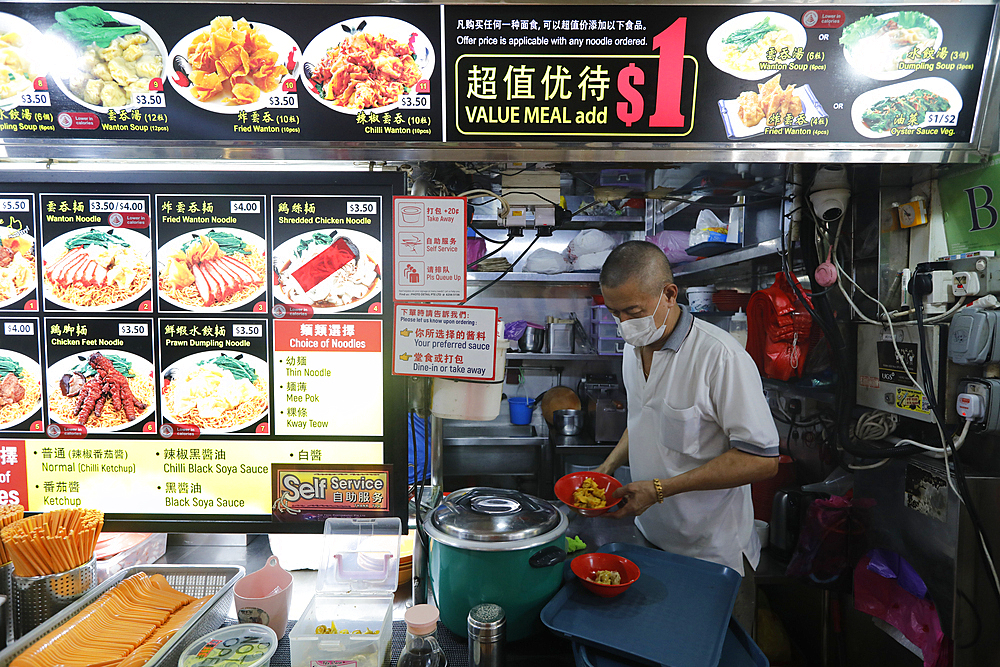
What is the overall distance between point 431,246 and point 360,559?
1034 mm

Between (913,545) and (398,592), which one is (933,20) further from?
(398,592)

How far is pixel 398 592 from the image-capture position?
5.72ft

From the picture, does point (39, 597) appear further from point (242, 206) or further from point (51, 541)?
point (242, 206)

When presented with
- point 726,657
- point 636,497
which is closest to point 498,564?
point 726,657

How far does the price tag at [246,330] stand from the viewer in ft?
5.70

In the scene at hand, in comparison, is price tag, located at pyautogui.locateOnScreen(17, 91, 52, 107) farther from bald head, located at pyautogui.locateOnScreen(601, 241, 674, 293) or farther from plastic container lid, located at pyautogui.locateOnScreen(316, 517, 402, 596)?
bald head, located at pyautogui.locateOnScreen(601, 241, 674, 293)

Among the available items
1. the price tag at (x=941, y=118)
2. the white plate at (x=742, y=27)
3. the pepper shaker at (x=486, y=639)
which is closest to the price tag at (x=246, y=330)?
the pepper shaker at (x=486, y=639)

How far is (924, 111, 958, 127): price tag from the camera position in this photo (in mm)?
1718

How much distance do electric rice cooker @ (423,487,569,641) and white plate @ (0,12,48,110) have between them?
6.40 ft

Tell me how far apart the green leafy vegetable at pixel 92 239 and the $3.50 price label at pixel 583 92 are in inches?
49.9

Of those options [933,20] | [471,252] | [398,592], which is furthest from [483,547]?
[471,252]

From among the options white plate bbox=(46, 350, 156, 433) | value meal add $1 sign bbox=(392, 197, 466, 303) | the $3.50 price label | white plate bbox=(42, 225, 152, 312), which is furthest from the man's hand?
white plate bbox=(42, 225, 152, 312)

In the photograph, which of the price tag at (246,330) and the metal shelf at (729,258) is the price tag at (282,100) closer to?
the price tag at (246,330)

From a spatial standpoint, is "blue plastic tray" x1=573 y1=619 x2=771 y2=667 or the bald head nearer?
"blue plastic tray" x1=573 y1=619 x2=771 y2=667
